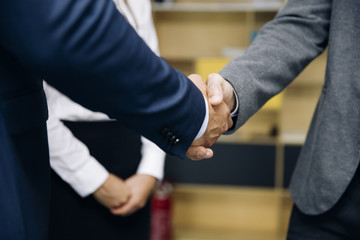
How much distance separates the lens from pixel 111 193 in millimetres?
1397

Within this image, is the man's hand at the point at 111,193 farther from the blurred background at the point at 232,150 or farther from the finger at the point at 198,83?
the blurred background at the point at 232,150

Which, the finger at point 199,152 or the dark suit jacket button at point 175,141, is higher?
the dark suit jacket button at point 175,141

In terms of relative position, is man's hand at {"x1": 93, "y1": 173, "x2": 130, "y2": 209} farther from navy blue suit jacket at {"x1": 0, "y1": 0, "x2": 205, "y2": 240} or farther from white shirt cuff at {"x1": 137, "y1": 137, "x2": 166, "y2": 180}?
navy blue suit jacket at {"x1": 0, "y1": 0, "x2": 205, "y2": 240}

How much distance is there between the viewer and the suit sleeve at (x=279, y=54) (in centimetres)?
113

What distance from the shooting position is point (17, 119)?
71cm

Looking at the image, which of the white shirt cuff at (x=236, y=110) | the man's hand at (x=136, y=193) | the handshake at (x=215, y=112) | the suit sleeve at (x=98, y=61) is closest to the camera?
the suit sleeve at (x=98, y=61)

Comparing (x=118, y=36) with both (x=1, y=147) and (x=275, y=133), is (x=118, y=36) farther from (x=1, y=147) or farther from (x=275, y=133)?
(x=275, y=133)

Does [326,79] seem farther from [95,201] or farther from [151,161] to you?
[95,201]

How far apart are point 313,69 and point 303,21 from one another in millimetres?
2170

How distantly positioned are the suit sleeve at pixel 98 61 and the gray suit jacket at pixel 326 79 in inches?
14.1

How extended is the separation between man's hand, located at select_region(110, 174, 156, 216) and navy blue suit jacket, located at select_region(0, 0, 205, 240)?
648 millimetres

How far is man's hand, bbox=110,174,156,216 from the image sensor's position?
1.44 meters

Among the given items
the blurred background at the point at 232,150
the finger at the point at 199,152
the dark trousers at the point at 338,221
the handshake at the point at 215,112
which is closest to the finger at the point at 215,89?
the handshake at the point at 215,112

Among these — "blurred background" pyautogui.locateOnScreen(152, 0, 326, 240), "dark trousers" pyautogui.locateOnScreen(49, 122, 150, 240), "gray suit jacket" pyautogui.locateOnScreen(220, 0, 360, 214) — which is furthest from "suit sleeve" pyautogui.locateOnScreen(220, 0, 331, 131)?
"blurred background" pyautogui.locateOnScreen(152, 0, 326, 240)
